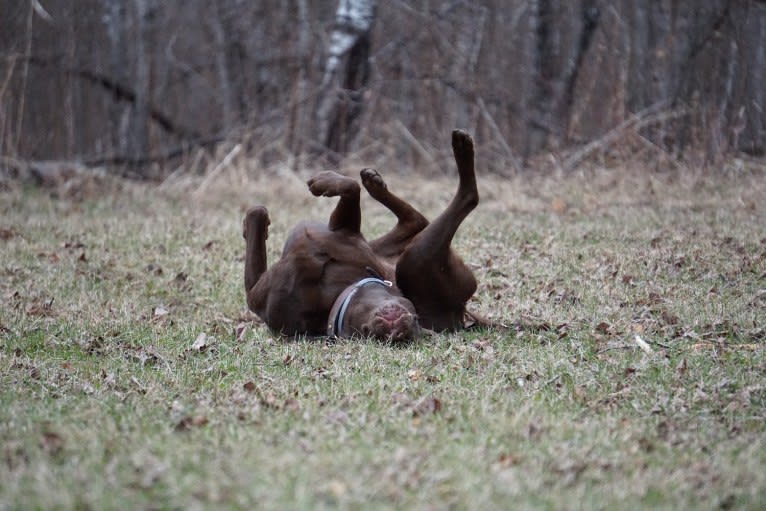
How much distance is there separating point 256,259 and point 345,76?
807 cm

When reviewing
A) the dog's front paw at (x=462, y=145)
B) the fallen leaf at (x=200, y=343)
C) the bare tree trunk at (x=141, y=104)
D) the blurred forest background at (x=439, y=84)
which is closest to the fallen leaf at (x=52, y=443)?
the fallen leaf at (x=200, y=343)

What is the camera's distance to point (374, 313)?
5641 millimetres

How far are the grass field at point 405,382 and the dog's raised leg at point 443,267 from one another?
0.96ft

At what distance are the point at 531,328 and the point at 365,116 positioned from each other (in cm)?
856

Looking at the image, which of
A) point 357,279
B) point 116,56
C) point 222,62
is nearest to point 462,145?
point 357,279

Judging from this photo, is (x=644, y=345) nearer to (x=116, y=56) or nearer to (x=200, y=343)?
(x=200, y=343)

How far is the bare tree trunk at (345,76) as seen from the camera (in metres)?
13.8

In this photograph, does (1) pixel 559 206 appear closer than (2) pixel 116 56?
Yes

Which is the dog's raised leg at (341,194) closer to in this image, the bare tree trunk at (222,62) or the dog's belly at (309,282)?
the dog's belly at (309,282)

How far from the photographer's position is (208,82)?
754 inches

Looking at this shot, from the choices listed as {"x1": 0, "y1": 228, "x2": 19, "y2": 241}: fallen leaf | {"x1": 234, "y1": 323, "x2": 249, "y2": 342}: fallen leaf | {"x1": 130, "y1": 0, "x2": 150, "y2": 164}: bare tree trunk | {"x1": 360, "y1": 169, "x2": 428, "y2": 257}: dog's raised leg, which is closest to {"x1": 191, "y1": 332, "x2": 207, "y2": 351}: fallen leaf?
{"x1": 234, "y1": 323, "x2": 249, "y2": 342}: fallen leaf

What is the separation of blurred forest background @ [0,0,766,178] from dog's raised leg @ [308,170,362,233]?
667 cm

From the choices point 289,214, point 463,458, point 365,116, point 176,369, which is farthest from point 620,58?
point 463,458

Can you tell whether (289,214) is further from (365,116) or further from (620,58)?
(620,58)
